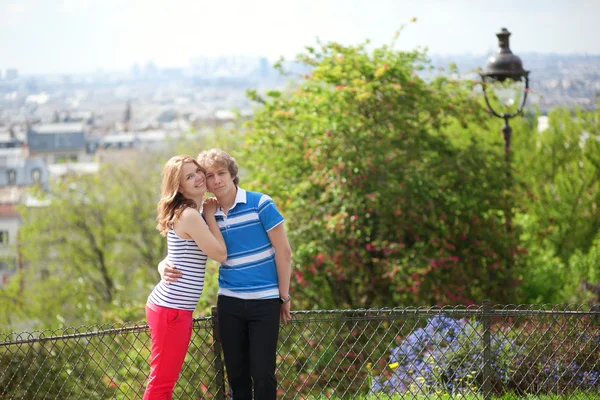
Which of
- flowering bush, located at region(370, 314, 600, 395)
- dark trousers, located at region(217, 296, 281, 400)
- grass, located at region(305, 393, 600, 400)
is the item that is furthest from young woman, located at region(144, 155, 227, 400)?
flowering bush, located at region(370, 314, 600, 395)

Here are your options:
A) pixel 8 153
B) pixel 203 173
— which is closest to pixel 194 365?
pixel 203 173

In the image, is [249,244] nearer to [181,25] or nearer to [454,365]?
[454,365]

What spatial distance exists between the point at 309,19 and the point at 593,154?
84.1m

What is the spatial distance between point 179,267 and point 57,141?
118m

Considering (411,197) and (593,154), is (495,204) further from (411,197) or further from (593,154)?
(593,154)

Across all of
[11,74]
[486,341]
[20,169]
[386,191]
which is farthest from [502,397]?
[11,74]

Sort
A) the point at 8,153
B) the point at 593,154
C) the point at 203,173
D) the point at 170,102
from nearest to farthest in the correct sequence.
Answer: the point at 203,173 < the point at 593,154 < the point at 8,153 < the point at 170,102

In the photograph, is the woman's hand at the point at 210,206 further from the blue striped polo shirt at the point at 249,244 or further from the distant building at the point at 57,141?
the distant building at the point at 57,141

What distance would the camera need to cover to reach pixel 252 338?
4.40 metres

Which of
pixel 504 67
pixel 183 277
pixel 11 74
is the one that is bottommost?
pixel 11 74

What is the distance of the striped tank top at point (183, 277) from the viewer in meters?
4.34

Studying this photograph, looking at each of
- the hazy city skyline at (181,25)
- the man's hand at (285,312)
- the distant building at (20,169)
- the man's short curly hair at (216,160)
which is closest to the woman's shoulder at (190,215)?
the man's short curly hair at (216,160)

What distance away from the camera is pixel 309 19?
10025 centimetres

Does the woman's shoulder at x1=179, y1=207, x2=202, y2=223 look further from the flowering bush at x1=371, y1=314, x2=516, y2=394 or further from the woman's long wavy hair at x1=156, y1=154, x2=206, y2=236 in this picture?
the flowering bush at x1=371, y1=314, x2=516, y2=394
